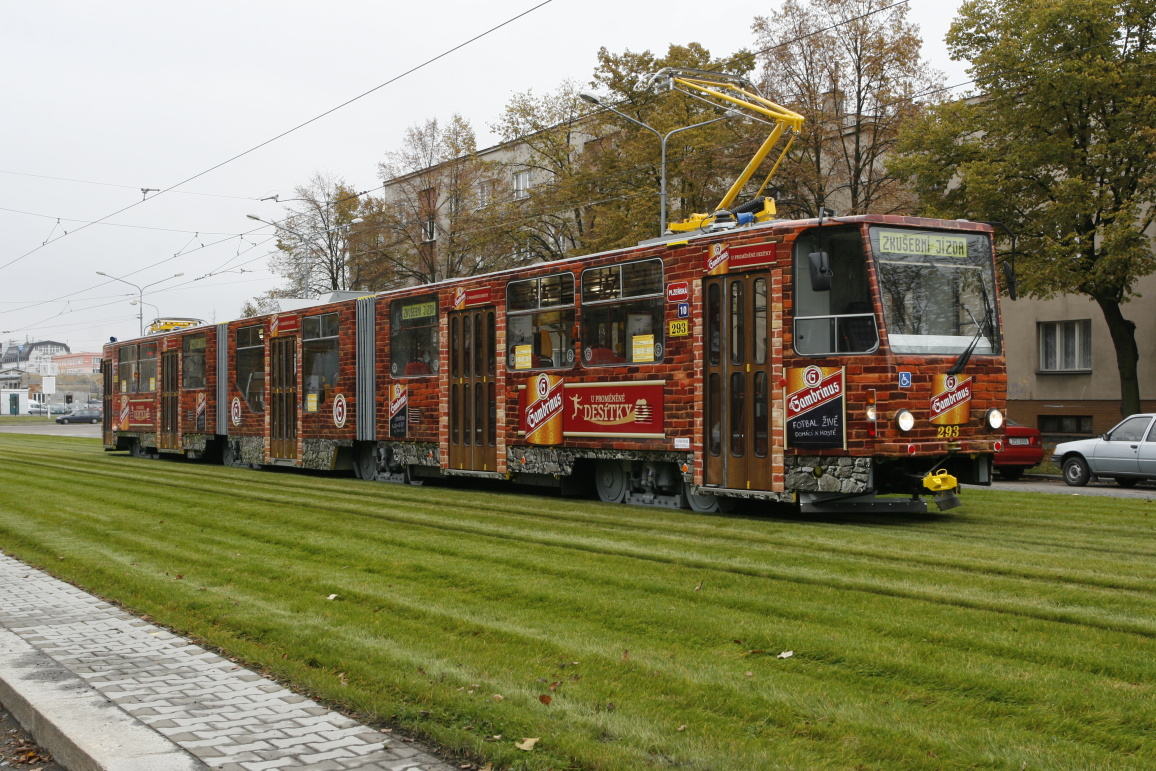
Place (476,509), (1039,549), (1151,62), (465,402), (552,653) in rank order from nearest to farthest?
(552,653), (1039,549), (476,509), (465,402), (1151,62)

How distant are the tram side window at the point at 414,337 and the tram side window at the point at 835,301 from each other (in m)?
7.58

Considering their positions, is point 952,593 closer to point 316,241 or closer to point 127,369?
point 127,369

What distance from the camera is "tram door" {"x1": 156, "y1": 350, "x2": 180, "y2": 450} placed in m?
29.8

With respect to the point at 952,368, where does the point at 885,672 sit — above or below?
below

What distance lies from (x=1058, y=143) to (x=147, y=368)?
23703mm

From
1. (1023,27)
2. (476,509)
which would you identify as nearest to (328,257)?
(1023,27)

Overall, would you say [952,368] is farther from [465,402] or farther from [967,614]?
[465,402]

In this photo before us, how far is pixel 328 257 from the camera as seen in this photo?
167 feet

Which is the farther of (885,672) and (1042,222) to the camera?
(1042,222)

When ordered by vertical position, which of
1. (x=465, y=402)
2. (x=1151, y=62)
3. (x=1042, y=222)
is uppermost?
(x=1151, y=62)

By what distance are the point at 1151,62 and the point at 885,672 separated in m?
24.4

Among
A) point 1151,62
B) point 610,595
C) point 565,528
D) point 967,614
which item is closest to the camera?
point 967,614

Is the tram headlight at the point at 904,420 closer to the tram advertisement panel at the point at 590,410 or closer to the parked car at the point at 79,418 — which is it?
the tram advertisement panel at the point at 590,410

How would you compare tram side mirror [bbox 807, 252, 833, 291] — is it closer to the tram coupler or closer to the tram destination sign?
the tram destination sign
